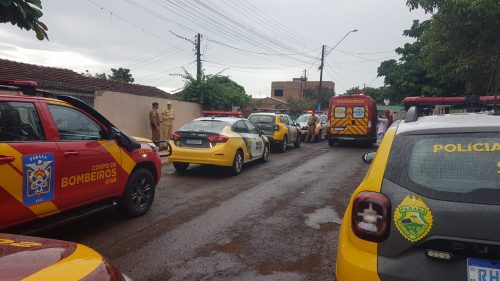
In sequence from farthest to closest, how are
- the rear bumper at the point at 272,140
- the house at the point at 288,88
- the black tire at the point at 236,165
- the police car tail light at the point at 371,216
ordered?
the house at the point at 288,88 → the rear bumper at the point at 272,140 → the black tire at the point at 236,165 → the police car tail light at the point at 371,216

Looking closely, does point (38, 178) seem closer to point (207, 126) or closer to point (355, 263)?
point (355, 263)

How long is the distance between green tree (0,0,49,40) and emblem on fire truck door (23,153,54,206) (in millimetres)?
2086

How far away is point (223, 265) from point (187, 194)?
3547 millimetres

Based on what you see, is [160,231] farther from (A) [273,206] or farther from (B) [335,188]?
(B) [335,188]

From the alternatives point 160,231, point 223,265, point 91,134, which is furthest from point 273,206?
point 91,134

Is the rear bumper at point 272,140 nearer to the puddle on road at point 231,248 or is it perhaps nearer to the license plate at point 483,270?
the puddle on road at point 231,248

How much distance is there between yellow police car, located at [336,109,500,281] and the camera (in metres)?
2.21

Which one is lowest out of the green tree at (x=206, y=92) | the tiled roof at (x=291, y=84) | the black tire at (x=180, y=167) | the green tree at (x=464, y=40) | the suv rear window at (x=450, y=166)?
the black tire at (x=180, y=167)

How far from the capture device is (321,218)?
240 inches

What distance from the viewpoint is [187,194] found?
7.61 metres

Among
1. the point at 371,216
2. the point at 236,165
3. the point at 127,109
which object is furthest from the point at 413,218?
the point at 127,109

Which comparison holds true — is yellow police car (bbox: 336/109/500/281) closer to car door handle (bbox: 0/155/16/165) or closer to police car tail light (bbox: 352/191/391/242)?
police car tail light (bbox: 352/191/391/242)

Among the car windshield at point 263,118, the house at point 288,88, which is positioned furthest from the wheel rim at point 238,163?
the house at point 288,88

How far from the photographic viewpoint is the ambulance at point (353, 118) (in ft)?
57.9
